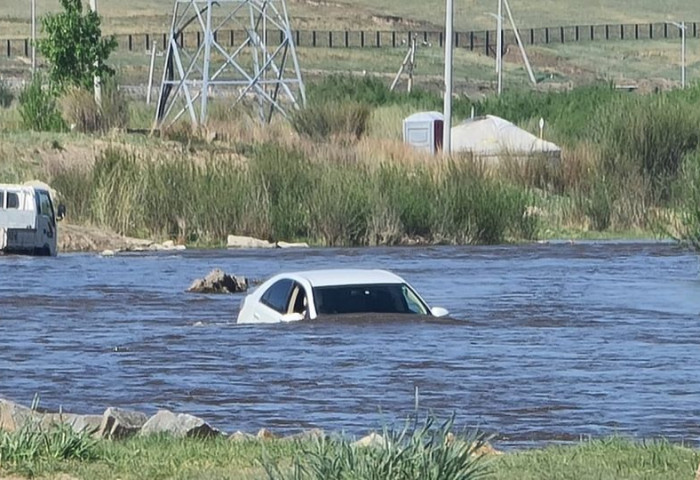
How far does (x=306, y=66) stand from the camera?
390 ft

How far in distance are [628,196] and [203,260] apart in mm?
13554

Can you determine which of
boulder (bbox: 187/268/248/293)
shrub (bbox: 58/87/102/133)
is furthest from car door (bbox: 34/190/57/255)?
shrub (bbox: 58/87/102/133)

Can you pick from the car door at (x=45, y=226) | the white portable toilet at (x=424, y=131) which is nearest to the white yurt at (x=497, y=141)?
the white portable toilet at (x=424, y=131)

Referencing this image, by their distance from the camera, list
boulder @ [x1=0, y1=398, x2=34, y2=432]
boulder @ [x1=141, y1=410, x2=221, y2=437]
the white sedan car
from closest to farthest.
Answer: boulder @ [x1=141, y1=410, x2=221, y2=437], boulder @ [x1=0, y1=398, x2=34, y2=432], the white sedan car

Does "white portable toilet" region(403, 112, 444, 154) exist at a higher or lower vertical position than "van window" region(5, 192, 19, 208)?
higher

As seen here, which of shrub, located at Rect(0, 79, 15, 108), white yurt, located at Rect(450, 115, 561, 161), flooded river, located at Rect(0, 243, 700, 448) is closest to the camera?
flooded river, located at Rect(0, 243, 700, 448)

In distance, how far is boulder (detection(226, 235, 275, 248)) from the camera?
1799 inches

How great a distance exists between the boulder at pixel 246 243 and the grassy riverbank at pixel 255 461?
104 ft

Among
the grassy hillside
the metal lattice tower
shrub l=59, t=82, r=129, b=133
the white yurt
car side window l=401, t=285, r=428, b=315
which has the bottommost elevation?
car side window l=401, t=285, r=428, b=315

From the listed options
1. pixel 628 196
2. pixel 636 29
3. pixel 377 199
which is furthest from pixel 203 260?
pixel 636 29

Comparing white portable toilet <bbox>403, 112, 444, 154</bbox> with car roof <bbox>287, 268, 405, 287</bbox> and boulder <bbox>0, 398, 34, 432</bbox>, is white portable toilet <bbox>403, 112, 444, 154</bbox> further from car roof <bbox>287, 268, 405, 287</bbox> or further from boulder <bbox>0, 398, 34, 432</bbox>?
boulder <bbox>0, 398, 34, 432</bbox>

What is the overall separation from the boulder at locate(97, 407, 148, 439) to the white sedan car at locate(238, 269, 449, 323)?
9.05 metres

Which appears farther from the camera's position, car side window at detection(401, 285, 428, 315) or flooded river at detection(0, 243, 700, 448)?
car side window at detection(401, 285, 428, 315)

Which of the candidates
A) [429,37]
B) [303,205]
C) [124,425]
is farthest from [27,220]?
[429,37]
